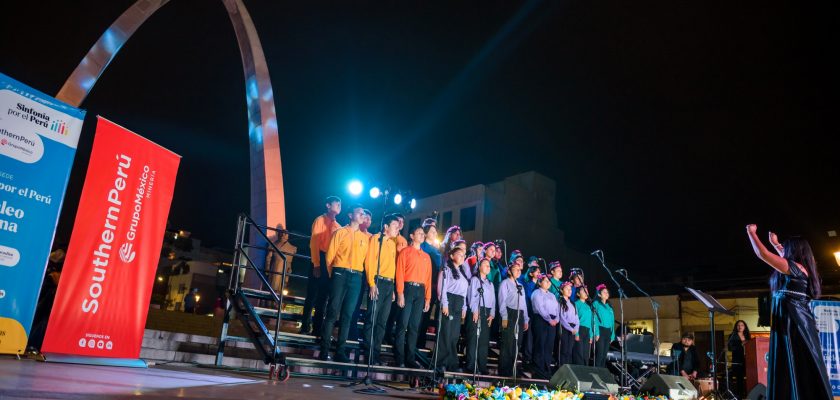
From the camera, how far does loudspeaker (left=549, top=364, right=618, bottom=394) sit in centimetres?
601

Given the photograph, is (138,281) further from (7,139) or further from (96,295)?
(7,139)

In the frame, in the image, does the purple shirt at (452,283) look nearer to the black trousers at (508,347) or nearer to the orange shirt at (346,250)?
the black trousers at (508,347)

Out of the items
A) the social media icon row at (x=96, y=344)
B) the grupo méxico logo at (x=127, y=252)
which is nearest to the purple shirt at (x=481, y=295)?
the grupo méxico logo at (x=127, y=252)

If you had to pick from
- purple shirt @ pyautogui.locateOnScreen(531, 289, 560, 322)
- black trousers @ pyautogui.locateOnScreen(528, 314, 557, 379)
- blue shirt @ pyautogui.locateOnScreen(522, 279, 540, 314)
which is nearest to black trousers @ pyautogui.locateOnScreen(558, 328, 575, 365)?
black trousers @ pyautogui.locateOnScreen(528, 314, 557, 379)

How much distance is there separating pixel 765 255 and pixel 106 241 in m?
6.26

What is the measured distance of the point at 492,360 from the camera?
861cm

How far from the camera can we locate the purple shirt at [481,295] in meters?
7.37

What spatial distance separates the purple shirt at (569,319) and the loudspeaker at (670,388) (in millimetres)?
1897

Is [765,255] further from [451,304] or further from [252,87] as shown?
[252,87]

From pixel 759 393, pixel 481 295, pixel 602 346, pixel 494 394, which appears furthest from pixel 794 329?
pixel 602 346

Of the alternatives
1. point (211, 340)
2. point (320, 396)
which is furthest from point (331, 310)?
point (211, 340)

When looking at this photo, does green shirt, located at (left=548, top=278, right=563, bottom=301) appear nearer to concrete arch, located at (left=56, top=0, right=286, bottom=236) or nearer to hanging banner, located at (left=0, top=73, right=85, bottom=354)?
hanging banner, located at (left=0, top=73, right=85, bottom=354)

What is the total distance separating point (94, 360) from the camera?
549cm

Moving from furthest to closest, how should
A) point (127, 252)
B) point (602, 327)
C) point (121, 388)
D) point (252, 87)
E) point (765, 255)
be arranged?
point (252, 87)
point (602, 327)
point (127, 252)
point (765, 255)
point (121, 388)
